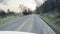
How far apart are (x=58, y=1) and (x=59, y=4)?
2269mm

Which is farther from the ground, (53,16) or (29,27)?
(29,27)

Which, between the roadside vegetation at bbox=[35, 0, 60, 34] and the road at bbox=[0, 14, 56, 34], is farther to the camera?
the roadside vegetation at bbox=[35, 0, 60, 34]

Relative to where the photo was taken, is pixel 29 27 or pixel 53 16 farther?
pixel 53 16

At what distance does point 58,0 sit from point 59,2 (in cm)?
97

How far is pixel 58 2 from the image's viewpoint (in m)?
74.5

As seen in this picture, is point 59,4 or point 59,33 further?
point 59,4

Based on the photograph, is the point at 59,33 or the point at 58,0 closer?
the point at 59,33

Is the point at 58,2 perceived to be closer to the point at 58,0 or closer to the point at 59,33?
the point at 58,0

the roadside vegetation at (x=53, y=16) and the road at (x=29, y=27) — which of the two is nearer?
the road at (x=29, y=27)

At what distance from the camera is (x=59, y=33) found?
1658 cm

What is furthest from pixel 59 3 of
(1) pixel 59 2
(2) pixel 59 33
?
(2) pixel 59 33

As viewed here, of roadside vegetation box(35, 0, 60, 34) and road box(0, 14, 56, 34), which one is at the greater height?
road box(0, 14, 56, 34)

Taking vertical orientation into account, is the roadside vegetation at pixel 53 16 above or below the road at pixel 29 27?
below

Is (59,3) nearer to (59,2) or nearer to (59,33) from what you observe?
(59,2)
